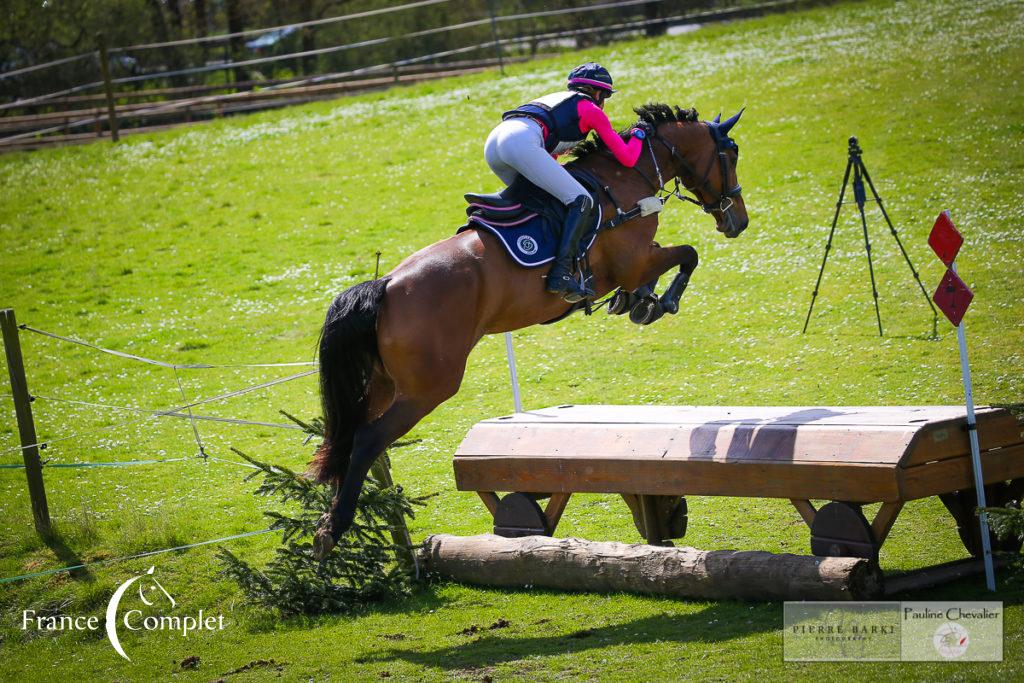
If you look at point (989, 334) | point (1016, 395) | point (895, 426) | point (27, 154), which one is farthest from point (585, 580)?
point (27, 154)

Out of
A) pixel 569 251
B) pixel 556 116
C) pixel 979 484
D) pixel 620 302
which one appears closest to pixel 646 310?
pixel 620 302

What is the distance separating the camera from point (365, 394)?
672cm

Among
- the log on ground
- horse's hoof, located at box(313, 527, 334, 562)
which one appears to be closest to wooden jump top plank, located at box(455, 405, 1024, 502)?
the log on ground

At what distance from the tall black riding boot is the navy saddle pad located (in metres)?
0.08

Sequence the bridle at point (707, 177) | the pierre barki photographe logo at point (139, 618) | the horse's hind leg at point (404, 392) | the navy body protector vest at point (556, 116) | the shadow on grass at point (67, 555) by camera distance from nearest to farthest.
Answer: the horse's hind leg at point (404, 392) → the navy body protector vest at point (556, 116) → the pierre barki photographe logo at point (139, 618) → the bridle at point (707, 177) → the shadow on grass at point (67, 555)

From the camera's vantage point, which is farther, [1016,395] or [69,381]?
[69,381]

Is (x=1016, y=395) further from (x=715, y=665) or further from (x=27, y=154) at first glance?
(x=27, y=154)

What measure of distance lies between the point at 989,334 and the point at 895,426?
5797mm

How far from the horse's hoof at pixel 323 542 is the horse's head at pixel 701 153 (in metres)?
3.83

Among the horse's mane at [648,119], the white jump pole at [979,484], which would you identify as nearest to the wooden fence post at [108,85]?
the horse's mane at [648,119]

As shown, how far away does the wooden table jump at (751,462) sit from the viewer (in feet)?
19.4

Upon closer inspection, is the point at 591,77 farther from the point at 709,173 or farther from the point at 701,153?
the point at 709,173

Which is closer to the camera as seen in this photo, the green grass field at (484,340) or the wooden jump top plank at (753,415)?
Answer: the wooden jump top plank at (753,415)

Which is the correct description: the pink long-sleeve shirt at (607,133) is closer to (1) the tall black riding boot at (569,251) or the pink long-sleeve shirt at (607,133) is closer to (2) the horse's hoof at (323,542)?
(1) the tall black riding boot at (569,251)
